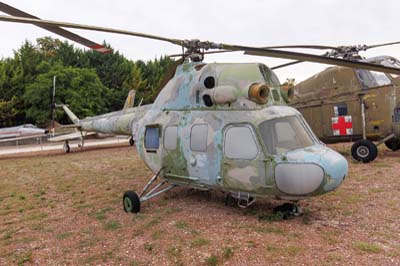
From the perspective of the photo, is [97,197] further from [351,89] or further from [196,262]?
[351,89]

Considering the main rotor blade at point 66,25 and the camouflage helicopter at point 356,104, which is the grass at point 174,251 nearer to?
the main rotor blade at point 66,25

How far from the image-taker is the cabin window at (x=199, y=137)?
20.0ft

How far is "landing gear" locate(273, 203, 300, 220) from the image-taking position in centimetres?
577

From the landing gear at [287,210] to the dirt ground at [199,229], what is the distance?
0.15m

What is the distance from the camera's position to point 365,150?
10.3 m

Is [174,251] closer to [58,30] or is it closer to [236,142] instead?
[236,142]

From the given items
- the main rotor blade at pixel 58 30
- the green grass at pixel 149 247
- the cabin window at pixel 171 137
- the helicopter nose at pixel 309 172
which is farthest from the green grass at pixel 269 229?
the main rotor blade at pixel 58 30

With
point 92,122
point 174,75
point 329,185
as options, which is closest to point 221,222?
point 329,185

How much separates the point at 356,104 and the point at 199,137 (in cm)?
683

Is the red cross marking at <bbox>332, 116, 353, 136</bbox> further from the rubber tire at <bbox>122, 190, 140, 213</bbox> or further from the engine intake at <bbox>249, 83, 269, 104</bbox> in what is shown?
the rubber tire at <bbox>122, 190, 140, 213</bbox>

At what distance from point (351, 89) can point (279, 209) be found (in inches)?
259

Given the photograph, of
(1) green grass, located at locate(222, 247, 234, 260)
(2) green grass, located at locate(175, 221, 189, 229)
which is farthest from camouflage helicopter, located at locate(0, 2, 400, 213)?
(1) green grass, located at locate(222, 247, 234, 260)

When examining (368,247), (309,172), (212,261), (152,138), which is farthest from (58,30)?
(368,247)

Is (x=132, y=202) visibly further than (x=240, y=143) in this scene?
Yes
